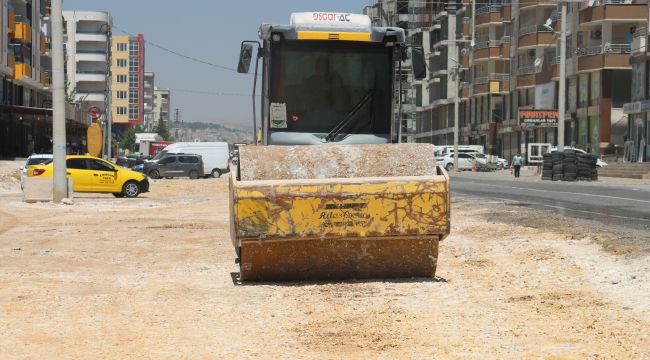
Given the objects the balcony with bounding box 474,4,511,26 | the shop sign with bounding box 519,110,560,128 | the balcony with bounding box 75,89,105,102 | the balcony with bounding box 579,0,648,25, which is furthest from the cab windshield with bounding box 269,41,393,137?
the balcony with bounding box 75,89,105,102

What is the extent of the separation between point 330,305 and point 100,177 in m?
27.4

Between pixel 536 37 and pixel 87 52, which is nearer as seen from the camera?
pixel 536 37

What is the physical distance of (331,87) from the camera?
15.0m

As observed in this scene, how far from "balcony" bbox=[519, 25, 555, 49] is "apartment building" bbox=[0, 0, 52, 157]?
1575 inches

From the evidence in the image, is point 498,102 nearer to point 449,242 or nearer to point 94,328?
point 449,242

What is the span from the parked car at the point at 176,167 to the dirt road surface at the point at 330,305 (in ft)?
143

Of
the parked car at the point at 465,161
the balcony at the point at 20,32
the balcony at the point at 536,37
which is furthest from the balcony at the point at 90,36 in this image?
the parked car at the point at 465,161

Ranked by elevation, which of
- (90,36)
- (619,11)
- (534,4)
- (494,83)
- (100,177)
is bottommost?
(100,177)

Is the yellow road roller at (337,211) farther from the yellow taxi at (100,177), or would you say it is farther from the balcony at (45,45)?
the balcony at (45,45)

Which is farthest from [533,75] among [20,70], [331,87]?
[331,87]

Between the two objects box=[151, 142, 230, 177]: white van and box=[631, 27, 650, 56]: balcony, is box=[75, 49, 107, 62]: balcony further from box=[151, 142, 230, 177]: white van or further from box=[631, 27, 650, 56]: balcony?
box=[631, 27, 650, 56]: balcony

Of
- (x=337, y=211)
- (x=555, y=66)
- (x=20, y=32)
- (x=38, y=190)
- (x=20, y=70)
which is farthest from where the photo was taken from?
(x=555, y=66)

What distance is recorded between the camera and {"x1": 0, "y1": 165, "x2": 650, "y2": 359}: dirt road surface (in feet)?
24.6

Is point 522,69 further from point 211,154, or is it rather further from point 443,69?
point 211,154
